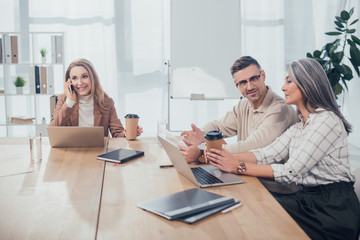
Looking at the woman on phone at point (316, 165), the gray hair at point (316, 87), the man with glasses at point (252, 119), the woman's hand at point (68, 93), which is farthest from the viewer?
the woman's hand at point (68, 93)

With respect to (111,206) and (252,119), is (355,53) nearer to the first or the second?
(252,119)

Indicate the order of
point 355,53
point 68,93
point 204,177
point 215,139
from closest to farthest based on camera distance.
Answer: point 204,177, point 215,139, point 68,93, point 355,53

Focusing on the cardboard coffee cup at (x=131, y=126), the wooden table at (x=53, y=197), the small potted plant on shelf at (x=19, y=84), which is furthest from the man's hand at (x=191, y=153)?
the small potted plant on shelf at (x=19, y=84)

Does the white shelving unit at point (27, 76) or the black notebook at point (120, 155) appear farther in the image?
the white shelving unit at point (27, 76)

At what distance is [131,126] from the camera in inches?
87.8

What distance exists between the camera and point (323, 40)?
15.3ft

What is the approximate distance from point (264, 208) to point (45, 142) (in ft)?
4.86

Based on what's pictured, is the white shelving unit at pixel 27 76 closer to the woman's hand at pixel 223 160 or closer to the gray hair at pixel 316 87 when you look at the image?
the woman's hand at pixel 223 160

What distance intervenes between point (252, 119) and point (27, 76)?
311 cm

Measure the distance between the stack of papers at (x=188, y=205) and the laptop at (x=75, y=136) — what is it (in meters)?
0.88

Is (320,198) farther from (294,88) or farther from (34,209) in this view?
(34,209)

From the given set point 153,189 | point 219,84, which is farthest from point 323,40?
point 153,189

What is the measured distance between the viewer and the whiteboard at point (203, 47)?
13.1 ft

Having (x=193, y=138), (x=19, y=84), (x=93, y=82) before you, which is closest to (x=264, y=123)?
(x=193, y=138)
